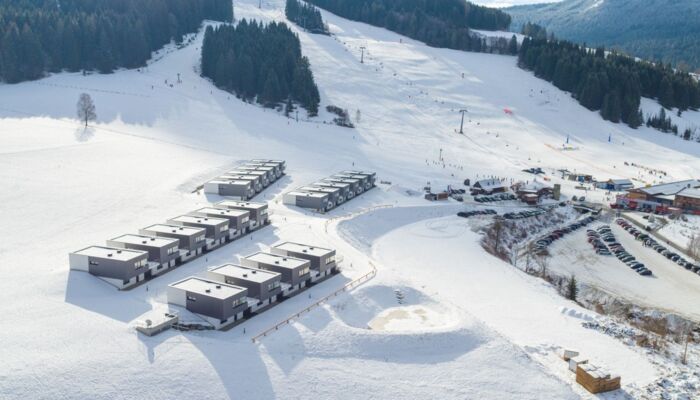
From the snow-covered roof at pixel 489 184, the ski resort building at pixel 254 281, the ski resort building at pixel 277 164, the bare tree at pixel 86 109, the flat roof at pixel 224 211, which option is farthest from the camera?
the bare tree at pixel 86 109

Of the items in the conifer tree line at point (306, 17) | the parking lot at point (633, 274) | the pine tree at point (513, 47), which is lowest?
the parking lot at point (633, 274)

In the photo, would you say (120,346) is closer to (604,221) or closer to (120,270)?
(120,270)

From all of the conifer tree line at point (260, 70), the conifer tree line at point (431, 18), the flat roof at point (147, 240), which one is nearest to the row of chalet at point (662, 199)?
the conifer tree line at point (260, 70)

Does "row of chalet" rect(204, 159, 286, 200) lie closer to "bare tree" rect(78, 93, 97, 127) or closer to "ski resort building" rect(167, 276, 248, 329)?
"ski resort building" rect(167, 276, 248, 329)

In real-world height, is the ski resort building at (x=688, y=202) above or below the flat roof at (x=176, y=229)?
above

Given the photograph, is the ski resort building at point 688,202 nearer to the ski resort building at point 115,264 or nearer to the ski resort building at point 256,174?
the ski resort building at point 256,174

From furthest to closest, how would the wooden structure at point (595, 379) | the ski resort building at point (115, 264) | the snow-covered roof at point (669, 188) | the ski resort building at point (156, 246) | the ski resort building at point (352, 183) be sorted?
the snow-covered roof at point (669, 188), the ski resort building at point (352, 183), the ski resort building at point (156, 246), the ski resort building at point (115, 264), the wooden structure at point (595, 379)
